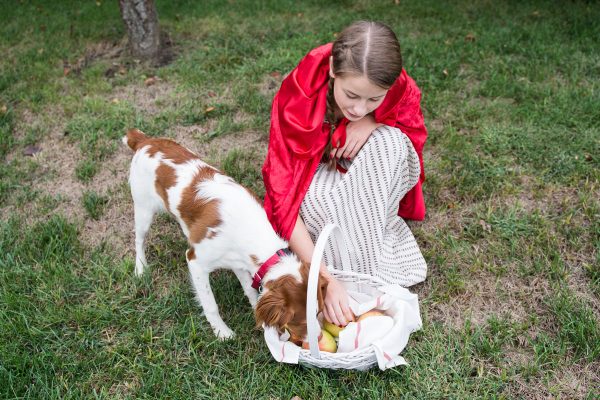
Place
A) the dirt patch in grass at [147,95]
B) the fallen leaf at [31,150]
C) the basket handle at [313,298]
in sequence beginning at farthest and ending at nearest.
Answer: the dirt patch in grass at [147,95]
the fallen leaf at [31,150]
the basket handle at [313,298]

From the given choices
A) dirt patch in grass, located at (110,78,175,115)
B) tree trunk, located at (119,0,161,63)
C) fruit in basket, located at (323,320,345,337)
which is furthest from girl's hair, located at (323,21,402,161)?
tree trunk, located at (119,0,161,63)

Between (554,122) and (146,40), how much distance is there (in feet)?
13.8

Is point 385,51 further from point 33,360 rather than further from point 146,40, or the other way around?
point 146,40

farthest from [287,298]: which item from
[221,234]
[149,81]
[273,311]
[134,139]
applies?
[149,81]

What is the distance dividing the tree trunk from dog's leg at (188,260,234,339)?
11.5 ft

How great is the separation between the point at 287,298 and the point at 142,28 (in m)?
4.14

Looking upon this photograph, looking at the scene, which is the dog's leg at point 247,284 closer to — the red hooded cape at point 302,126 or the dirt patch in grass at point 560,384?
the red hooded cape at point 302,126

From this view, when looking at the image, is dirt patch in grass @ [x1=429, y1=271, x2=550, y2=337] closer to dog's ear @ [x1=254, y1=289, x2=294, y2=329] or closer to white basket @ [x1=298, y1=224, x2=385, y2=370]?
white basket @ [x1=298, y1=224, x2=385, y2=370]

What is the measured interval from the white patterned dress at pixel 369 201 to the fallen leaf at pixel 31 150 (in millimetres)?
2729

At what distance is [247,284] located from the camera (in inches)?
117

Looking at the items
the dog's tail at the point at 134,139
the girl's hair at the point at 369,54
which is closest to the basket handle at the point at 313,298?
the girl's hair at the point at 369,54

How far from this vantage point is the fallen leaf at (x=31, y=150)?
4438 millimetres

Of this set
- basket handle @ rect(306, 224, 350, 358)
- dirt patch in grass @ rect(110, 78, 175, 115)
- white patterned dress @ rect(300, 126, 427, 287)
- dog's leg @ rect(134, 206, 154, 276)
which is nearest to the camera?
basket handle @ rect(306, 224, 350, 358)

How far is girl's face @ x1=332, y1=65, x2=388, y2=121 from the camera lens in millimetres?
2682
